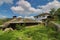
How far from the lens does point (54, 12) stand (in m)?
8.14

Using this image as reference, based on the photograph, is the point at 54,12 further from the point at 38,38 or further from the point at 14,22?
the point at 38,38

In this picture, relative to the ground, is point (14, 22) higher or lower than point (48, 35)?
higher

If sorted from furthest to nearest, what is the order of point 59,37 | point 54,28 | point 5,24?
point 5,24
point 54,28
point 59,37

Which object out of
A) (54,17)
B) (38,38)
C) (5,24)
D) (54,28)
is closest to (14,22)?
(5,24)

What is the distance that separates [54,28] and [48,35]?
27.1 inches

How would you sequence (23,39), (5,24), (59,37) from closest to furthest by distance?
(23,39) < (59,37) < (5,24)

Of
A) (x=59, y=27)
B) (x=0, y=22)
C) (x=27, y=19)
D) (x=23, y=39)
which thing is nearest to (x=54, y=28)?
(x=59, y=27)

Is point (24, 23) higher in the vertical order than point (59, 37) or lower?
higher

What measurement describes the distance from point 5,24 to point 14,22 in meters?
0.42

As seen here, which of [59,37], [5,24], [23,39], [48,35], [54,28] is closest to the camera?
[23,39]

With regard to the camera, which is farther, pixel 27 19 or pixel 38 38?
pixel 27 19

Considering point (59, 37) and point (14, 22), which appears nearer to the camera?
point (59, 37)

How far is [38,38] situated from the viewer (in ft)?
16.4

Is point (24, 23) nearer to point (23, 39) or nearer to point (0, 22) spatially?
point (0, 22)
